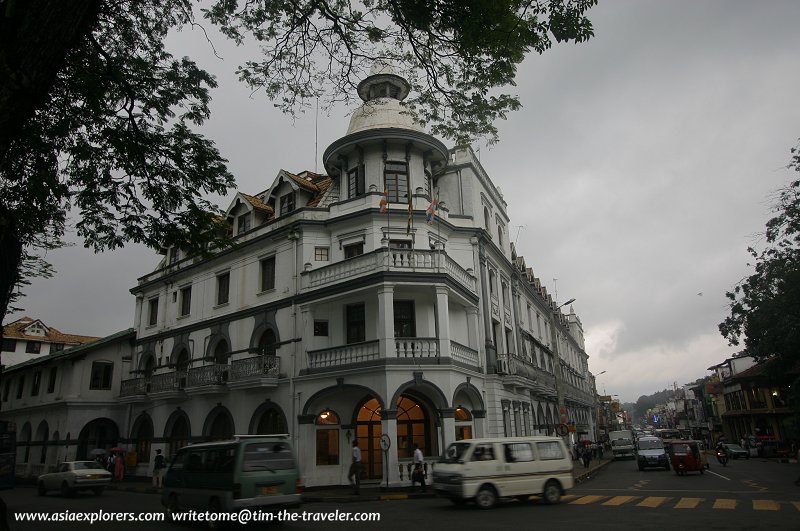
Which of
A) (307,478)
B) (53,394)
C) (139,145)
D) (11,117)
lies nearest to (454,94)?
(139,145)

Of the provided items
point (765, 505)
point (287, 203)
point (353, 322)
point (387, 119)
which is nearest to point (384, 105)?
point (387, 119)

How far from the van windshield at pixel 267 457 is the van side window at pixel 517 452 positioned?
6.38 m

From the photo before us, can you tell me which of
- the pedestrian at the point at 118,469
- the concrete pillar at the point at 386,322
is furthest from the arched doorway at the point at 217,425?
the concrete pillar at the point at 386,322

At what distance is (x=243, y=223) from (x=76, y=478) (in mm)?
14324

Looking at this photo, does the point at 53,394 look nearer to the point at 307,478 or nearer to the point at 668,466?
the point at 307,478

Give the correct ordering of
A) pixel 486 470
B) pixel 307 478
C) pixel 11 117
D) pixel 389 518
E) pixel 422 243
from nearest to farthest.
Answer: pixel 11 117
pixel 389 518
pixel 486 470
pixel 307 478
pixel 422 243

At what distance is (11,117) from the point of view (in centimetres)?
487

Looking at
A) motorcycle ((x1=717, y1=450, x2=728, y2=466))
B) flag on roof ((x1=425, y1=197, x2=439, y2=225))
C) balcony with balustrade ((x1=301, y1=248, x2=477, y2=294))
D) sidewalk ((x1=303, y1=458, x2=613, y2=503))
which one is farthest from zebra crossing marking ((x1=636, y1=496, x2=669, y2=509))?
motorcycle ((x1=717, y1=450, x2=728, y2=466))

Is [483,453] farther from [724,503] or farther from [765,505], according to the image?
[765,505]

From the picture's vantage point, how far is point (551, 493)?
15.6 m

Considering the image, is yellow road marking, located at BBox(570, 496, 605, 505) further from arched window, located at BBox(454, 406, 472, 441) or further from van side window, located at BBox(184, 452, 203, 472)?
van side window, located at BBox(184, 452, 203, 472)

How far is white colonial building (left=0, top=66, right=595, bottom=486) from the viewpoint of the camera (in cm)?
2183

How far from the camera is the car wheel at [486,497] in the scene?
14.8 meters

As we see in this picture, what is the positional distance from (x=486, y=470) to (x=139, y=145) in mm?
12189
